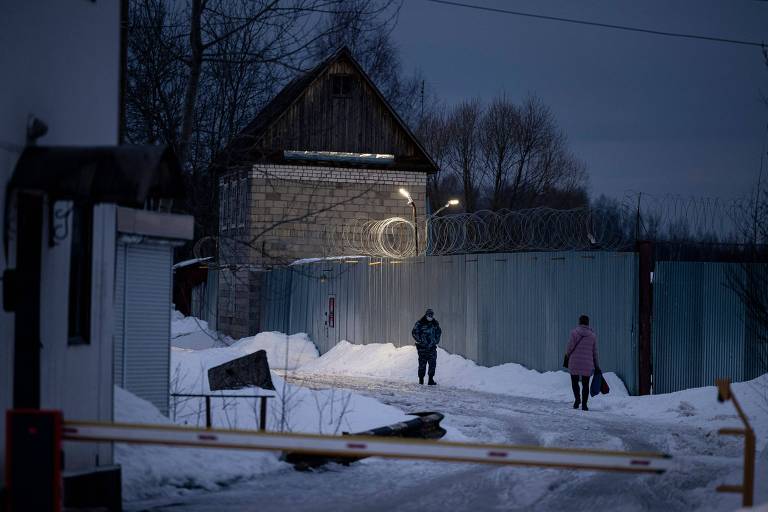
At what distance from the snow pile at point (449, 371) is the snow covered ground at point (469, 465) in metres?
0.05

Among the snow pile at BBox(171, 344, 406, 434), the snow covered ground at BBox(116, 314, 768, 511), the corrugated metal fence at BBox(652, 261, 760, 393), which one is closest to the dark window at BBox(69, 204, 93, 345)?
the snow covered ground at BBox(116, 314, 768, 511)

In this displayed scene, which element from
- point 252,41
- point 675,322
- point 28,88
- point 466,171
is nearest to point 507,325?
point 675,322

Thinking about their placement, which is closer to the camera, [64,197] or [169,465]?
[64,197]

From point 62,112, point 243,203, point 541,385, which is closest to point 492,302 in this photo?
point 541,385

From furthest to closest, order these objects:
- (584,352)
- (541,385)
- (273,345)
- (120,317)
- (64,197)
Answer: (273,345) → (541,385) → (584,352) → (120,317) → (64,197)

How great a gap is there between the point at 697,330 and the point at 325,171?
19067mm

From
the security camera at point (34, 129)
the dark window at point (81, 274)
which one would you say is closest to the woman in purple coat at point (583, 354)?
the dark window at point (81, 274)

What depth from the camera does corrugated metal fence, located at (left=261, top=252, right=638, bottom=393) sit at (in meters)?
20.8

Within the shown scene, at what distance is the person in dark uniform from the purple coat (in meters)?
4.87

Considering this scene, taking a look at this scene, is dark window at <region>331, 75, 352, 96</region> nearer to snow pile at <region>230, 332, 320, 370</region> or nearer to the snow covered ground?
snow pile at <region>230, 332, 320, 370</region>

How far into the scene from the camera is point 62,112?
29.4 ft

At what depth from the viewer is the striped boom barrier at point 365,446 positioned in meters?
7.55

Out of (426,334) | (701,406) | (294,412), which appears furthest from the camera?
(426,334)

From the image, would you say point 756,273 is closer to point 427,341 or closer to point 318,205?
point 427,341
